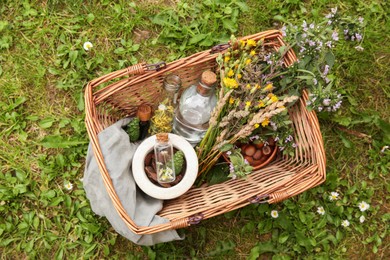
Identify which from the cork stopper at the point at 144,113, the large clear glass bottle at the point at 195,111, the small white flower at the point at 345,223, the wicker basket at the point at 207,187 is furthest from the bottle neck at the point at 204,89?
the small white flower at the point at 345,223

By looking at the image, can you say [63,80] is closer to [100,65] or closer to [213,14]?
[100,65]

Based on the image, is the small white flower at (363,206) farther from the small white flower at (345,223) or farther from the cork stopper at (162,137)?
the cork stopper at (162,137)

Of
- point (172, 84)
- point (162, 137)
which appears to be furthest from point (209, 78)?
point (162, 137)

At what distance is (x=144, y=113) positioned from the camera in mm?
1856

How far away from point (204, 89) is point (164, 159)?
1.08 feet

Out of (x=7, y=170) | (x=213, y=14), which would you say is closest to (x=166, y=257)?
(x=7, y=170)

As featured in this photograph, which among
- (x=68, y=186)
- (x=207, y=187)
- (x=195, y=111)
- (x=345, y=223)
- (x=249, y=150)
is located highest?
(x=195, y=111)

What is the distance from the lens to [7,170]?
220 cm

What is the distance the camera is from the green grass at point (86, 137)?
2.16m

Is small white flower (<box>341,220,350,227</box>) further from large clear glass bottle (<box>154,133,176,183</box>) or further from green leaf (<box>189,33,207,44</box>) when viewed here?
green leaf (<box>189,33,207,44</box>)

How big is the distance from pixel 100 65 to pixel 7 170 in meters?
A: 0.71

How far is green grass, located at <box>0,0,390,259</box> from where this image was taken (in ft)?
7.09

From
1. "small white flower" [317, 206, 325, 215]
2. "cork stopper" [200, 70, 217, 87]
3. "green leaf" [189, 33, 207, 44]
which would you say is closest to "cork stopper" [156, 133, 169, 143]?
"cork stopper" [200, 70, 217, 87]

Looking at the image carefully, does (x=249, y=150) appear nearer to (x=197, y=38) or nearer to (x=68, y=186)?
(x=197, y=38)
